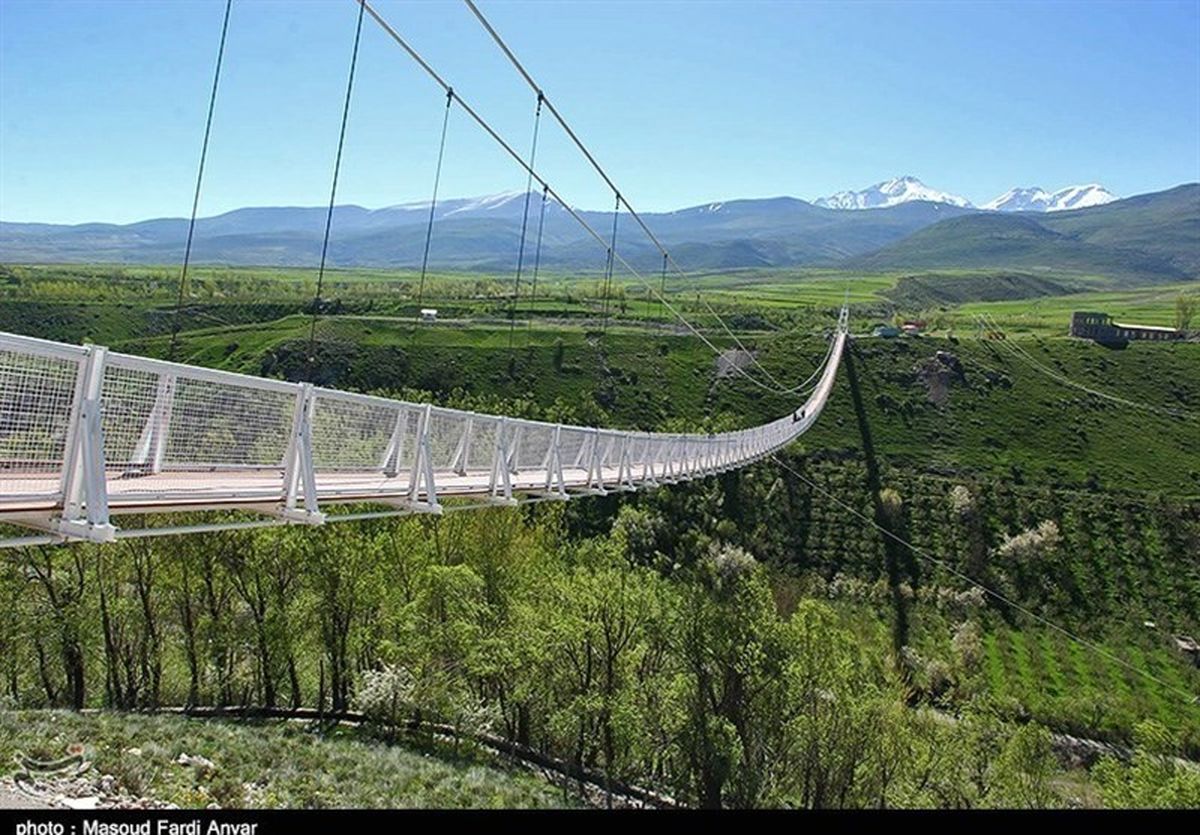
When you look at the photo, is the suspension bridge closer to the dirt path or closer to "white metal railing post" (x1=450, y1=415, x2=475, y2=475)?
"white metal railing post" (x1=450, y1=415, x2=475, y2=475)

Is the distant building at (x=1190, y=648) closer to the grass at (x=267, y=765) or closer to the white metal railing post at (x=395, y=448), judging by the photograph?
the grass at (x=267, y=765)

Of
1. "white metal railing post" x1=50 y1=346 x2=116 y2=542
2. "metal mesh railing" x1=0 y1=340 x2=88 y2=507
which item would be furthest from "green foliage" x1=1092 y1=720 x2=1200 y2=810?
"metal mesh railing" x1=0 y1=340 x2=88 y2=507

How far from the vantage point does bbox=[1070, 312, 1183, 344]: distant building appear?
76.7 m

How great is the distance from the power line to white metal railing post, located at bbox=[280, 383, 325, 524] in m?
38.6

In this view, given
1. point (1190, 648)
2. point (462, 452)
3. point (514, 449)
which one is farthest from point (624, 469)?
point (1190, 648)

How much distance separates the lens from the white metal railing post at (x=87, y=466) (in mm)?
4121

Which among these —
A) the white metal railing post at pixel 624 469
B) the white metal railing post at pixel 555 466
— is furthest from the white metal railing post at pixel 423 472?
the white metal railing post at pixel 624 469

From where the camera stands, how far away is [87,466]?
4121 mm

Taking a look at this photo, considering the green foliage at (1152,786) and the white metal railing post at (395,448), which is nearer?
the white metal railing post at (395,448)

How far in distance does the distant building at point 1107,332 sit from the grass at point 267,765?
75.2m

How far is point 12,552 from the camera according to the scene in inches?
748

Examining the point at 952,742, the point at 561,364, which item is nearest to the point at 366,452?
the point at 952,742

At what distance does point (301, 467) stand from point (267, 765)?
11806 mm

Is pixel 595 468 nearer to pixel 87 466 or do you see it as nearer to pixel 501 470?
pixel 501 470
